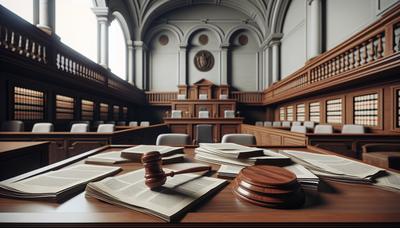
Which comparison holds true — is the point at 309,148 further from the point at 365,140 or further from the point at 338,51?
the point at 338,51

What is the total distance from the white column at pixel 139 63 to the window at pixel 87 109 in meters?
5.40

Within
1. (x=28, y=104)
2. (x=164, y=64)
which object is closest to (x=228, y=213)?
(x=28, y=104)

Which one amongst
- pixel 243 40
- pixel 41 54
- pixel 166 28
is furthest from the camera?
pixel 243 40

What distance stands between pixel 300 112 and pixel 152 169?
30.2 feet

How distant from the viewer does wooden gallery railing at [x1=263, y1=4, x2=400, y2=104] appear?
149 inches

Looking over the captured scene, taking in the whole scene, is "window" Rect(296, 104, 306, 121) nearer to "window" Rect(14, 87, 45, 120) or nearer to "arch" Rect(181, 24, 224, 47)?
"arch" Rect(181, 24, 224, 47)

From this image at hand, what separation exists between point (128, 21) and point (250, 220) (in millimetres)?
13572

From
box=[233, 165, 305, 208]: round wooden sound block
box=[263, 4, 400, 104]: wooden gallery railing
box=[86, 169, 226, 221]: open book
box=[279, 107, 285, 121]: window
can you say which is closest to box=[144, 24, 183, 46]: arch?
box=[279, 107, 285, 121]: window

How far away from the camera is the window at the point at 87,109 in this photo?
7.55 metres

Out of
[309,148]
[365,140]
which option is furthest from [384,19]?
[309,148]

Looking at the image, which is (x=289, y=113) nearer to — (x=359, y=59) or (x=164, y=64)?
(x=359, y=59)

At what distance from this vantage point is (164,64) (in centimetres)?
1404

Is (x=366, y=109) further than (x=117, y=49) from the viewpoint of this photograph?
No

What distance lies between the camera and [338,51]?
537 cm
